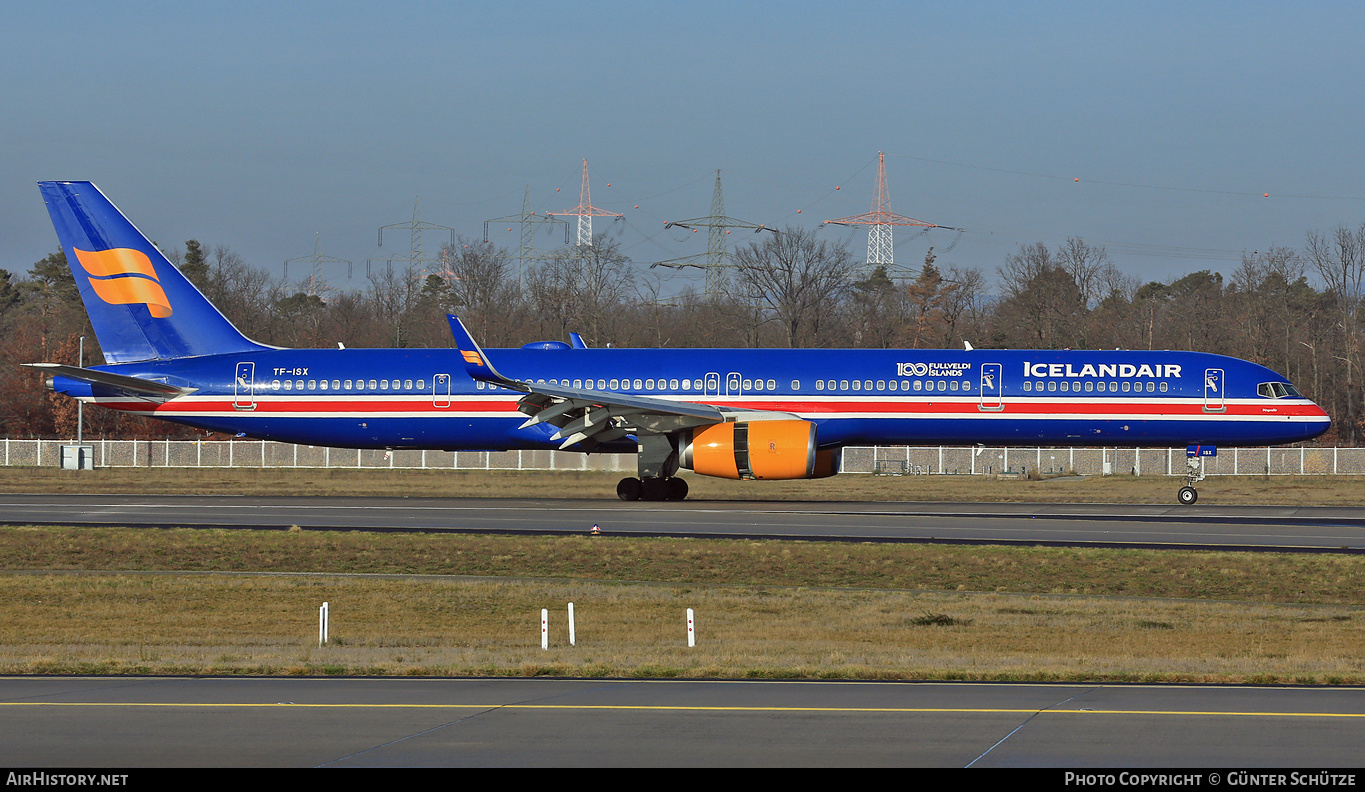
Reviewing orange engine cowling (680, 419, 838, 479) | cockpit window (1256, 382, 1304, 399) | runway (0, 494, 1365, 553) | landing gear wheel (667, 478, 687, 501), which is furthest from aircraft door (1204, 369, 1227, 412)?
landing gear wheel (667, 478, 687, 501)

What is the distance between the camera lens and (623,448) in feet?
116

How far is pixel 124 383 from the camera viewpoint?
34469 millimetres

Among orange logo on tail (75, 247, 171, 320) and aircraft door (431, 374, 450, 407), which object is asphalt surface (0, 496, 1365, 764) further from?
orange logo on tail (75, 247, 171, 320)

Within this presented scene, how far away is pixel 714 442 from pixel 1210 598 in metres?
14.1

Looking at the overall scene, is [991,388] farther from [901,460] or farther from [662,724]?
[662,724]

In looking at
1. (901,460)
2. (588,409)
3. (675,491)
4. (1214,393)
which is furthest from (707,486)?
(901,460)

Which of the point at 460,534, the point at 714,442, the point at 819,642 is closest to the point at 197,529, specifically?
the point at 460,534

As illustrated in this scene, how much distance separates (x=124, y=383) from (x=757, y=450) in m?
17.5

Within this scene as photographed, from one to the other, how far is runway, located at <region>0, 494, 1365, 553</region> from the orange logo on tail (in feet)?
18.6

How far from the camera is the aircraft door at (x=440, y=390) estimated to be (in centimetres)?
3459

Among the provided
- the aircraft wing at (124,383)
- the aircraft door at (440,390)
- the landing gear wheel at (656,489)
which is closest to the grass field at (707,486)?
the landing gear wheel at (656,489)

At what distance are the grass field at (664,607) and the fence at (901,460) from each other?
28951 millimetres

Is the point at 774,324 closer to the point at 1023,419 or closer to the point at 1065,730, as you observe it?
the point at 1023,419

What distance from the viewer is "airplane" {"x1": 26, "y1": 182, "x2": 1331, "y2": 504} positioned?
33719mm
